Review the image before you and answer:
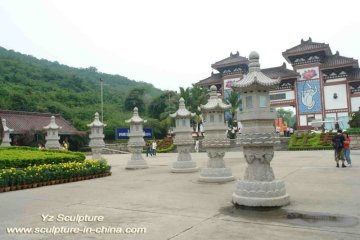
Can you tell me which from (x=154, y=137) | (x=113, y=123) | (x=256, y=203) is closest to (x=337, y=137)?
(x=256, y=203)

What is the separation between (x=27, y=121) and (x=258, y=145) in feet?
116

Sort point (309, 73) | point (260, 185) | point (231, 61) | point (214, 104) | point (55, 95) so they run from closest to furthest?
point (260, 185) < point (214, 104) < point (309, 73) < point (231, 61) < point (55, 95)

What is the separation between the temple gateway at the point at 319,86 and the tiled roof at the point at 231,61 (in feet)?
17.9

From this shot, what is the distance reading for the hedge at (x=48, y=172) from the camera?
10.6 meters

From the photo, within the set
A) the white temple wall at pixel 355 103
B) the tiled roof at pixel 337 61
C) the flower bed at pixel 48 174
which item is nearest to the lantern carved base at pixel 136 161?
the flower bed at pixel 48 174

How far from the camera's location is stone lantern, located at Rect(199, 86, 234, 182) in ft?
37.0

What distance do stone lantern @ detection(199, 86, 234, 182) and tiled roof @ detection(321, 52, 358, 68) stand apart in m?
27.8

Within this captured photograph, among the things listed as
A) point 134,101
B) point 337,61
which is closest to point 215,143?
point 337,61

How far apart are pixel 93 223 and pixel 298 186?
629 cm

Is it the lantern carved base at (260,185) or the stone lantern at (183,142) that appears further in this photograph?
the stone lantern at (183,142)

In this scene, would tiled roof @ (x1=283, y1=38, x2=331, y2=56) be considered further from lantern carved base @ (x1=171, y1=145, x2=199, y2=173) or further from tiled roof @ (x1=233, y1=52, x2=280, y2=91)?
tiled roof @ (x1=233, y1=52, x2=280, y2=91)

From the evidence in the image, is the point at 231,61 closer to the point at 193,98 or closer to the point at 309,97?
the point at 193,98

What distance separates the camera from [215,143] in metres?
11.5

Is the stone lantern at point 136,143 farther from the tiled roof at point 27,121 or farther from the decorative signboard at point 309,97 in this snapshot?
the decorative signboard at point 309,97
